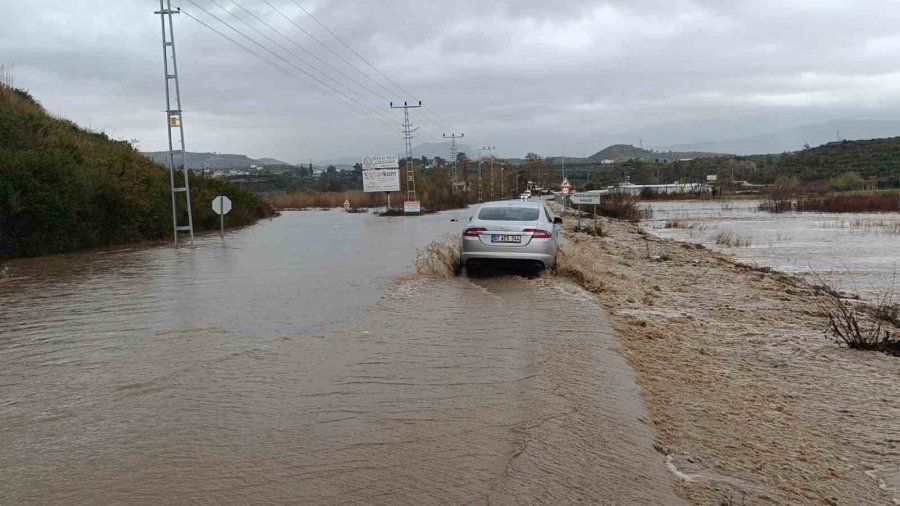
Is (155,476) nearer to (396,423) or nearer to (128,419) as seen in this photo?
(128,419)

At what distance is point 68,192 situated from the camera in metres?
21.8

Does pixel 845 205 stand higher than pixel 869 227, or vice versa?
pixel 845 205

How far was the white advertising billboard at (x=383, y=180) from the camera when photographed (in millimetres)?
63469

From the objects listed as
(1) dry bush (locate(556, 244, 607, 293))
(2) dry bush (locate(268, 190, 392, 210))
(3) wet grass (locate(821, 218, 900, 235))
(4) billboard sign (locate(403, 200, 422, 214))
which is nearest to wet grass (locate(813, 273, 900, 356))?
(1) dry bush (locate(556, 244, 607, 293))

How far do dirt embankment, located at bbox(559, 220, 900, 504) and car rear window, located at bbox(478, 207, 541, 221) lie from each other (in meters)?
1.79

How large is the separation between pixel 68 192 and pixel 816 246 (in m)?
25.2

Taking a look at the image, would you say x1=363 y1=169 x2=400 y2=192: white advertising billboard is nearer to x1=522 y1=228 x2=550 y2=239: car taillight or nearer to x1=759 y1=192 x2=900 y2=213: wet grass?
x1=759 y1=192 x2=900 y2=213: wet grass

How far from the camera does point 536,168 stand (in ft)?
477

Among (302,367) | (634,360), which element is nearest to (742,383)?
(634,360)

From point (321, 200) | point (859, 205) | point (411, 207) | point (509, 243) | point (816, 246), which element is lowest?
point (816, 246)

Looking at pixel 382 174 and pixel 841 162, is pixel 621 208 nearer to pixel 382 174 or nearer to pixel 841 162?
pixel 382 174

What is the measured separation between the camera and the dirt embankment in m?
4.70

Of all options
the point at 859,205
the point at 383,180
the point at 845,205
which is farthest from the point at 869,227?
the point at 383,180

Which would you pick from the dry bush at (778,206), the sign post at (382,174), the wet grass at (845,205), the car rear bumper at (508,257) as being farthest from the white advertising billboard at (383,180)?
the car rear bumper at (508,257)
